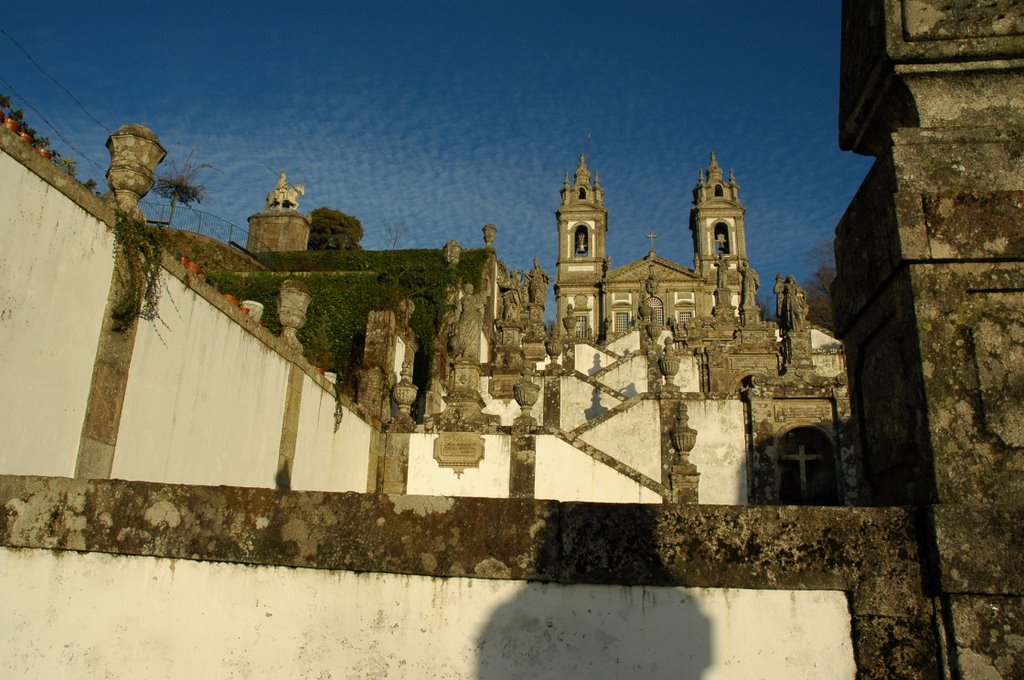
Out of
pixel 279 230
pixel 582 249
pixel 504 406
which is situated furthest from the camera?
pixel 582 249

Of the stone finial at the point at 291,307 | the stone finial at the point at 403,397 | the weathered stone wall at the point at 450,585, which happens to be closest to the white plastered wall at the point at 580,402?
the stone finial at the point at 403,397

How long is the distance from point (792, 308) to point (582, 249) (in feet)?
122

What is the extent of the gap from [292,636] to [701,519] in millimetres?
1676

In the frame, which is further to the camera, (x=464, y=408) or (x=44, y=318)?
(x=464, y=408)

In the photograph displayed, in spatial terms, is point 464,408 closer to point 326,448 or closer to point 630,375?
point 326,448

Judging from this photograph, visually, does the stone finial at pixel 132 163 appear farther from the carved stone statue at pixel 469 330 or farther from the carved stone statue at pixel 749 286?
the carved stone statue at pixel 749 286

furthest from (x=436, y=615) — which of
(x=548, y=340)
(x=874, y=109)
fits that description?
(x=548, y=340)

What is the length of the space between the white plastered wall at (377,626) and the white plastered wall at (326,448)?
7.58 meters

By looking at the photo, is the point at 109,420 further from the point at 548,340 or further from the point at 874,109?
the point at 548,340

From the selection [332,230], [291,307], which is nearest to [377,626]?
[291,307]

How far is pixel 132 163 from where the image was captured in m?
7.69

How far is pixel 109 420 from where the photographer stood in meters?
7.23

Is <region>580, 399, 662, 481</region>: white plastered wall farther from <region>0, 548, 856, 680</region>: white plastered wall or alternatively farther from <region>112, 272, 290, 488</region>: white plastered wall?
<region>0, 548, 856, 680</region>: white plastered wall

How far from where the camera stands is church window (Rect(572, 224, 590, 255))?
65000 mm
